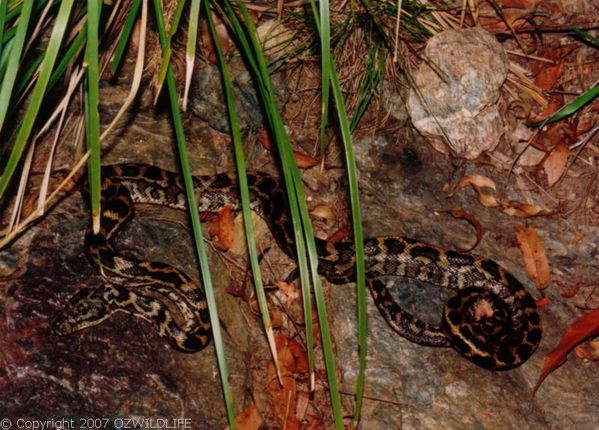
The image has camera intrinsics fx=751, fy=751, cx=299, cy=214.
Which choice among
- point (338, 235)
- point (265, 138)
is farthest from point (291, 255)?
point (265, 138)

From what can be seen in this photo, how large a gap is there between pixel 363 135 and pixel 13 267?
13.6 ft

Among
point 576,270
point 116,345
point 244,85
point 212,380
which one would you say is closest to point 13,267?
point 116,345

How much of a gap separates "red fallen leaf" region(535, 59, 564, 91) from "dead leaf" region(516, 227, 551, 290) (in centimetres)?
194

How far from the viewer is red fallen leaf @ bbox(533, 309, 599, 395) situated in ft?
23.6

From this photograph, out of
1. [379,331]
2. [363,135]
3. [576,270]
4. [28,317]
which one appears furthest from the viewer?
[363,135]

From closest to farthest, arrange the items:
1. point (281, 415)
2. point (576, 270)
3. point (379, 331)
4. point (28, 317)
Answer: point (28, 317), point (281, 415), point (379, 331), point (576, 270)

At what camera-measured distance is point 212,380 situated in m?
6.79

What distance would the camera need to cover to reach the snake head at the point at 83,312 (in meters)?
6.41

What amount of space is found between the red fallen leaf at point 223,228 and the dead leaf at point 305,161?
0.95 metres

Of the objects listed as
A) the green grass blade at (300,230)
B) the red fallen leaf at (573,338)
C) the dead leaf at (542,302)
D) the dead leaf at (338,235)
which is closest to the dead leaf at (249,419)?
the green grass blade at (300,230)

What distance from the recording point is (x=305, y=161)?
8547mm

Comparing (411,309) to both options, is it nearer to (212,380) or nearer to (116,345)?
(212,380)

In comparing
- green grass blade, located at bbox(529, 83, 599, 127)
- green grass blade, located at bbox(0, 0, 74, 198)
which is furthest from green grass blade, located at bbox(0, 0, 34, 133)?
green grass blade, located at bbox(529, 83, 599, 127)

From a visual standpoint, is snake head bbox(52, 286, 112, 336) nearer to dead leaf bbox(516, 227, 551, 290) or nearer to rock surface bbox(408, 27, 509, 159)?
rock surface bbox(408, 27, 509, 159)
